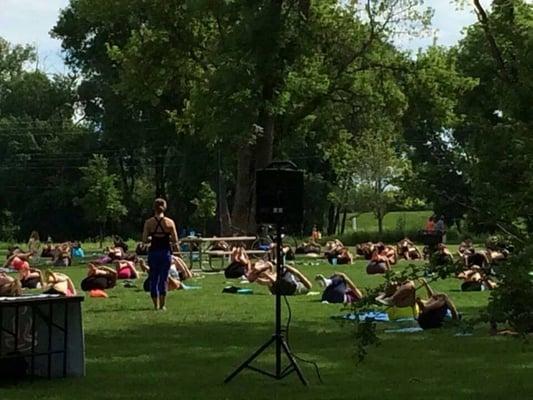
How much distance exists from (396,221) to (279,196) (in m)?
65.7

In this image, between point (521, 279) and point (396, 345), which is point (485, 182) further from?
point (396, 345)

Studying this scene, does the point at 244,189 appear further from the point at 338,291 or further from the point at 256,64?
the point at 338,291

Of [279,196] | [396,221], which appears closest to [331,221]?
[396,221]

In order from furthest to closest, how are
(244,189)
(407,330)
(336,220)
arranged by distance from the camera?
(336,220), (244,189), (407,330)

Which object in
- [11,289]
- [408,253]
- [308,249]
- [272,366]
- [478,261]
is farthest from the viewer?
[308,249]

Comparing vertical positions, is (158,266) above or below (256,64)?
below

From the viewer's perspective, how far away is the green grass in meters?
63.9

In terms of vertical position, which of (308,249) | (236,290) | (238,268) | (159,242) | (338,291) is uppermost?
(159,242)

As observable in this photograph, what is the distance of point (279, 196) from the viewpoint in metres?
9.66

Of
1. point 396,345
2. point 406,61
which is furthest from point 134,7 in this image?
point 396,345

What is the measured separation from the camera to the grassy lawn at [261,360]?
9336mm

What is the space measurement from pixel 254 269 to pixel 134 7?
18534 mm

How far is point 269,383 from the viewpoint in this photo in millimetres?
9680

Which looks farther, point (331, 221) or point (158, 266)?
point (331, 221)
